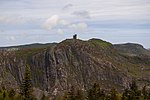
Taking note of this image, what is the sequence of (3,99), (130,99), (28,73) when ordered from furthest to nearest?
1. (3,99)
2. (130,99)
3. (28,73)

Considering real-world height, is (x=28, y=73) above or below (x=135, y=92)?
above

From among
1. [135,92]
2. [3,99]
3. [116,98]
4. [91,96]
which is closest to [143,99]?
[116,98]

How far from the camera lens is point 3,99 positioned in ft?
439

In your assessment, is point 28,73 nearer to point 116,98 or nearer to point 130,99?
point 130,99

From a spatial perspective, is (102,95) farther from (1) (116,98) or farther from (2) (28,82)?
(2) (28,82)

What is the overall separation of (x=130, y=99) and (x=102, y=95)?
76.1ft

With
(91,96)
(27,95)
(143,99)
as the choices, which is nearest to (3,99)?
(91,96)

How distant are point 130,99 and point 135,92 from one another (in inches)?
116

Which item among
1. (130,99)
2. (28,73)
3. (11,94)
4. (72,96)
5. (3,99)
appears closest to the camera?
(28,73)

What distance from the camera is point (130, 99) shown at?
9881cm

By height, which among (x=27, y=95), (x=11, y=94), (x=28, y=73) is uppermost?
(x=28, y=73)

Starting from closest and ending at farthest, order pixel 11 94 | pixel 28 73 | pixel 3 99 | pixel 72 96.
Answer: pixel 28 73, pixel 72 96, pixel 3 99, pixel 11 94

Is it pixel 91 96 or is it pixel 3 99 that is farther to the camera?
pixel 3 99

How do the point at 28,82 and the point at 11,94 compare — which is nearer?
the point at 28,82
